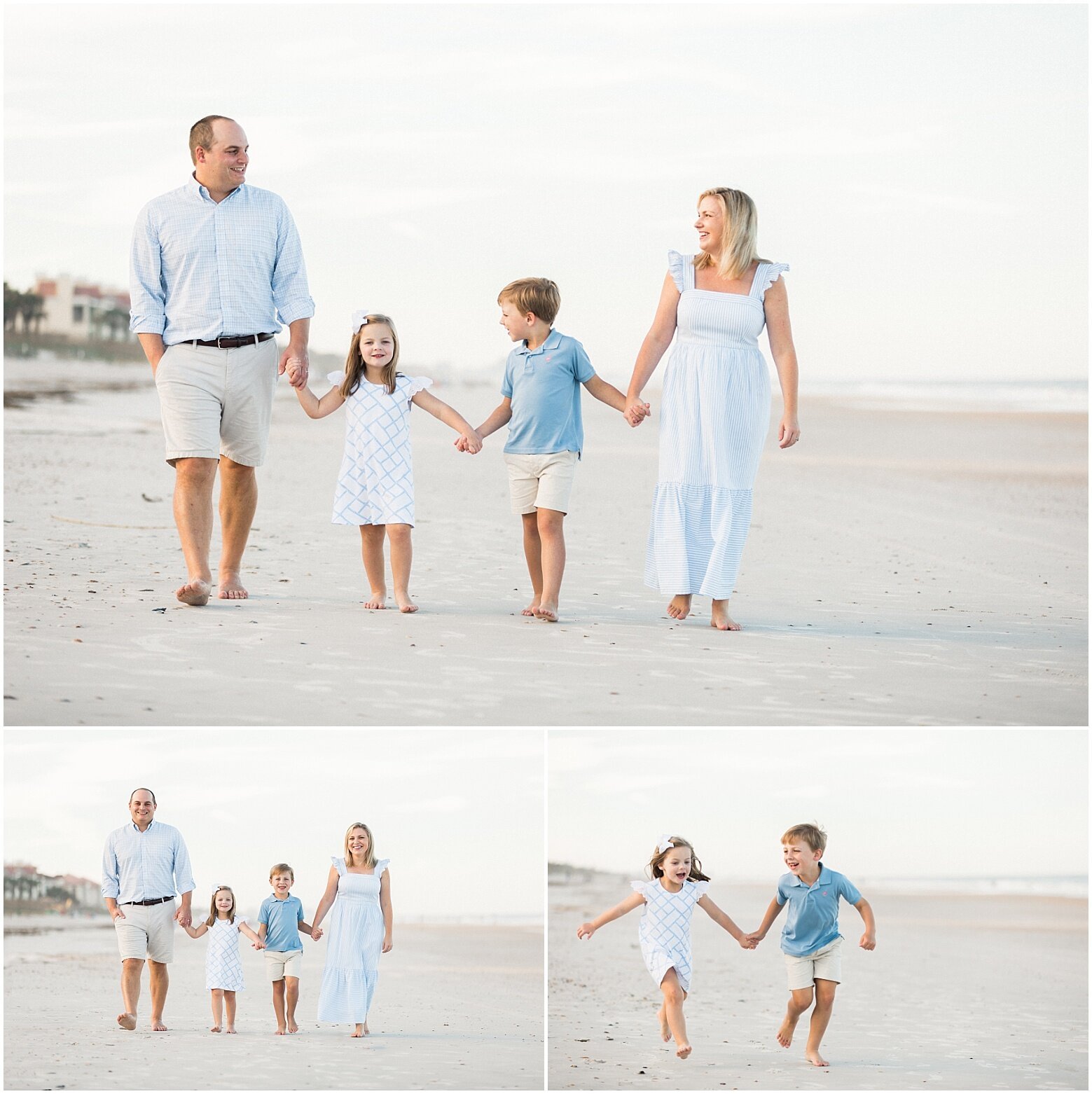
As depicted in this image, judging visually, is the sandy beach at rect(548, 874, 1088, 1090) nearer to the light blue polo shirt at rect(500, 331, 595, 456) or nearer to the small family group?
the small family group

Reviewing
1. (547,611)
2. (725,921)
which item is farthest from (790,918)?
(547,611)

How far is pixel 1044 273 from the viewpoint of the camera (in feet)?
82.4

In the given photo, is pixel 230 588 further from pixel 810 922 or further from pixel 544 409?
pixel 810 922

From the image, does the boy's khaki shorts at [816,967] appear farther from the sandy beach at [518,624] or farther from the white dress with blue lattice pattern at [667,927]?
the sandy beach at [518,624]

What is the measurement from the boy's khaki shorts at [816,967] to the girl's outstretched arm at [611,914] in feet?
2.34

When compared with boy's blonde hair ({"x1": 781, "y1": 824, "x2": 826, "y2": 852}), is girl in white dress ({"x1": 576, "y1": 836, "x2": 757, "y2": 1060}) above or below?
below

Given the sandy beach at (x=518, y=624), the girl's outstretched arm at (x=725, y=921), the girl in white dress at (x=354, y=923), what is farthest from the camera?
the girl in white dress at (x=354, y=923)

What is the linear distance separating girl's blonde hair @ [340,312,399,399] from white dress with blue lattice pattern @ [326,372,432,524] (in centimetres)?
2

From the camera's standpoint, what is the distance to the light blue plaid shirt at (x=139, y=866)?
21.7 feet

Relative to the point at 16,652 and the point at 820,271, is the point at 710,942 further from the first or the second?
the point at 820,271

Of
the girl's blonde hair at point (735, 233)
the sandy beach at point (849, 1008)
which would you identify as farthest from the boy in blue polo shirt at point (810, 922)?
the girl's blonde hair at point (735, 233)

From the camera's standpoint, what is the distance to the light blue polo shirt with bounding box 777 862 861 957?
6.12 metres

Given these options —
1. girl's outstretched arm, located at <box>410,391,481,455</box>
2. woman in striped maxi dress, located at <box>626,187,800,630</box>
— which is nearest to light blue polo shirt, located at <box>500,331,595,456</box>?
girl's outstretched arm, located at <box>410,391,481,455</box>

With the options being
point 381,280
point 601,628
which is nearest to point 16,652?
point 601,628
